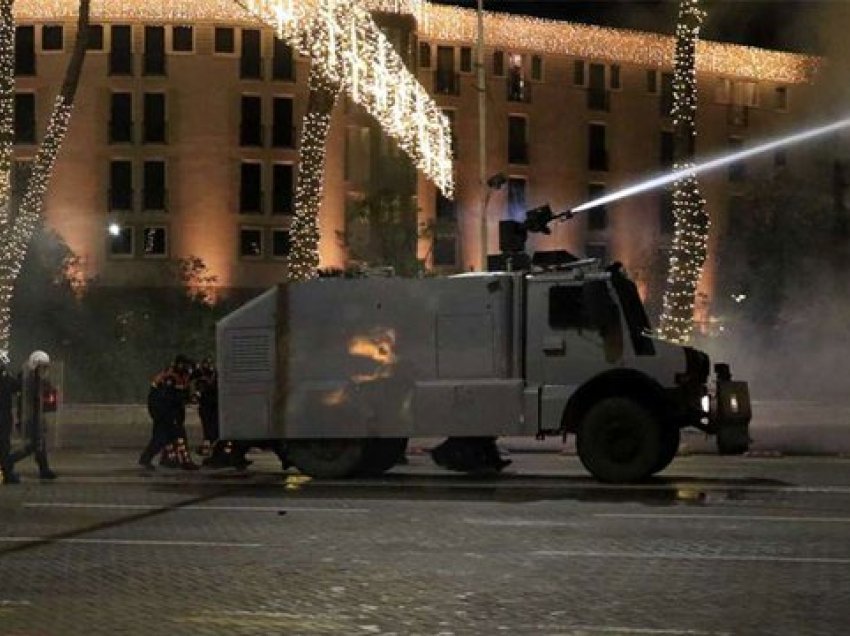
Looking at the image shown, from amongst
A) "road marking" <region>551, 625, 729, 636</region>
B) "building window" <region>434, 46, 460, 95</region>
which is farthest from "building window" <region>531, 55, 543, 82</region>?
"road marking" <region>551, 625, 729, 636</region>

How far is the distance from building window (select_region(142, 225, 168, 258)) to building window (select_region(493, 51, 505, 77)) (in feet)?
52.5

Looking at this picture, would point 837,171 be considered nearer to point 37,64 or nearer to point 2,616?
point 37,64

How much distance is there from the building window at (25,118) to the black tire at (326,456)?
132 feet

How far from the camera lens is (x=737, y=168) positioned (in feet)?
225

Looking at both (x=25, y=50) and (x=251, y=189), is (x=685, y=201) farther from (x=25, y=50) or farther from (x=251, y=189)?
(x=25, y=50)

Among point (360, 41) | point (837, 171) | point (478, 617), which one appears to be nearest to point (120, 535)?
point (478, 617)

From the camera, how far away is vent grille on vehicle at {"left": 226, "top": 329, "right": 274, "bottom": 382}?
18750 mm

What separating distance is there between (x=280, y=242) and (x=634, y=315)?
40210 mm

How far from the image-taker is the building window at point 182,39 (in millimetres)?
55531

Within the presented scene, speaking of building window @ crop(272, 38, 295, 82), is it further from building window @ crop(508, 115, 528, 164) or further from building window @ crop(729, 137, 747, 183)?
building window @ crop(729, 137, 747, 183)

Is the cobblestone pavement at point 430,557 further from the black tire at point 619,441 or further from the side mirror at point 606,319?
the side mirror at point 606,319

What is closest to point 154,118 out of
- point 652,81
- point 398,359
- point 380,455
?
point 652,81

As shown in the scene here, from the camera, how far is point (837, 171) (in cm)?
4678

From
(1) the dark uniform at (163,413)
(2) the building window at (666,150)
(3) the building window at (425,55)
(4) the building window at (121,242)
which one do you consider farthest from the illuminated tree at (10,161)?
(2) the building window at (666,150)
